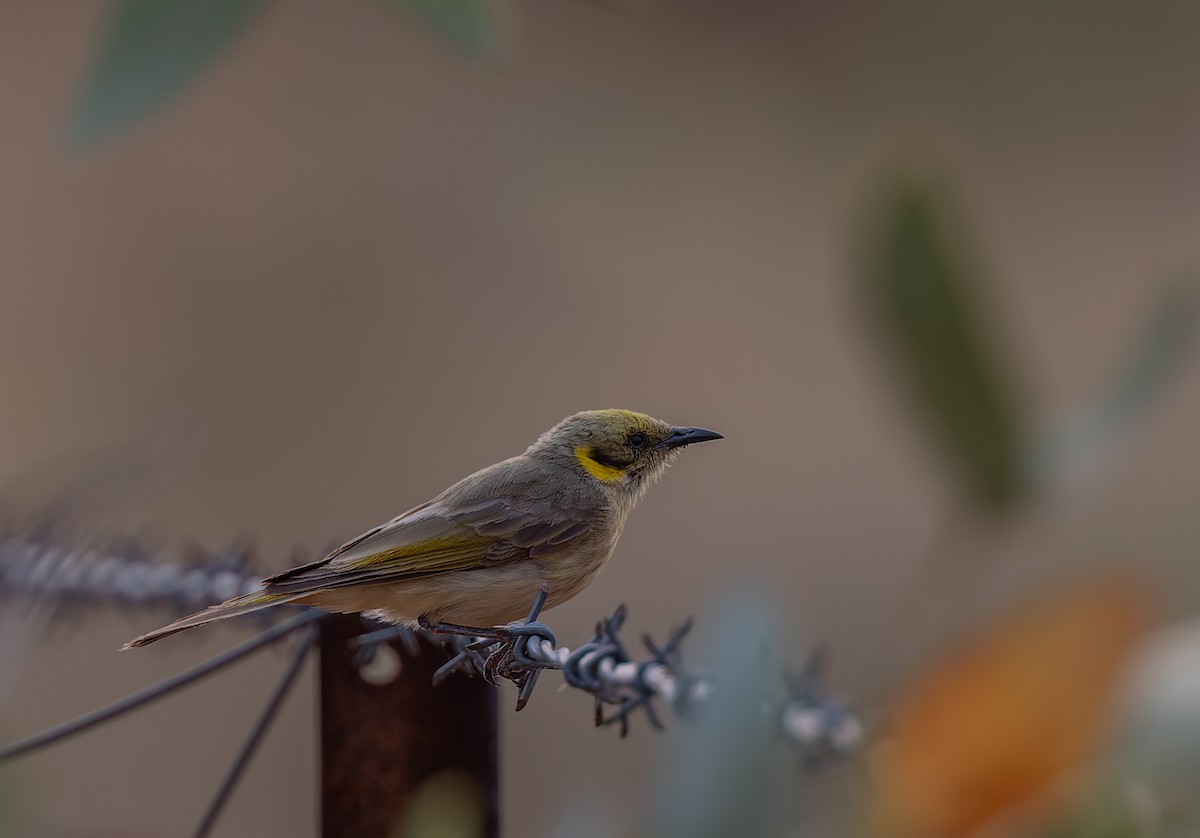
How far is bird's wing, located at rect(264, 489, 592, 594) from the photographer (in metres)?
1.23

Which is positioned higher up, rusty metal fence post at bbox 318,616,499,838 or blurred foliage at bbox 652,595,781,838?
rusty metal fence post at bbox 318,616,499,838

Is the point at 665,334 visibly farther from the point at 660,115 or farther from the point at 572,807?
the point at 572,807

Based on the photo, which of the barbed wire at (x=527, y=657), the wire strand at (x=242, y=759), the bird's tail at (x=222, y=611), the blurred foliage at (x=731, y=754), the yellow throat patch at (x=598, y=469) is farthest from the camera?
the yellow throat patch at (x=598, y=469)

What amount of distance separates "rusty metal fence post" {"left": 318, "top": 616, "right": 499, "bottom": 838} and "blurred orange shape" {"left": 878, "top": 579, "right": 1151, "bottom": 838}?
843mm

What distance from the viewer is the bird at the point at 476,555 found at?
1.23 metres

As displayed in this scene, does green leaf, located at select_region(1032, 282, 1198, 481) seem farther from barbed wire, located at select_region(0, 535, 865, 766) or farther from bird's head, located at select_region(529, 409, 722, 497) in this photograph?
bird's head, located at select_region(529, 409, 722, 497)

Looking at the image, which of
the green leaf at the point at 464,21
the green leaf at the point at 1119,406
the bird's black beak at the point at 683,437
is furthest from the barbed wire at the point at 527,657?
the bird's black beak at the point at 683,437

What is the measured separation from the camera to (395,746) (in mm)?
1203

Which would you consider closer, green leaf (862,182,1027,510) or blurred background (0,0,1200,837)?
green leaf (862,182,1027,510)

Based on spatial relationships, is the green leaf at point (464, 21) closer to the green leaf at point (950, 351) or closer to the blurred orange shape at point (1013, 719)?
the green leaf at point (950, 351)

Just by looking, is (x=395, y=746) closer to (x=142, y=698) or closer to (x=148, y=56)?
(x=142, y=698)

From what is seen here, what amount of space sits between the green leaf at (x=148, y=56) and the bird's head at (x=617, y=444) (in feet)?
3.51

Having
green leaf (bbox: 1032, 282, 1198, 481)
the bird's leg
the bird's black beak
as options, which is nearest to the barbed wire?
the bird's leg

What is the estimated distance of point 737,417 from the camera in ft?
18.4
